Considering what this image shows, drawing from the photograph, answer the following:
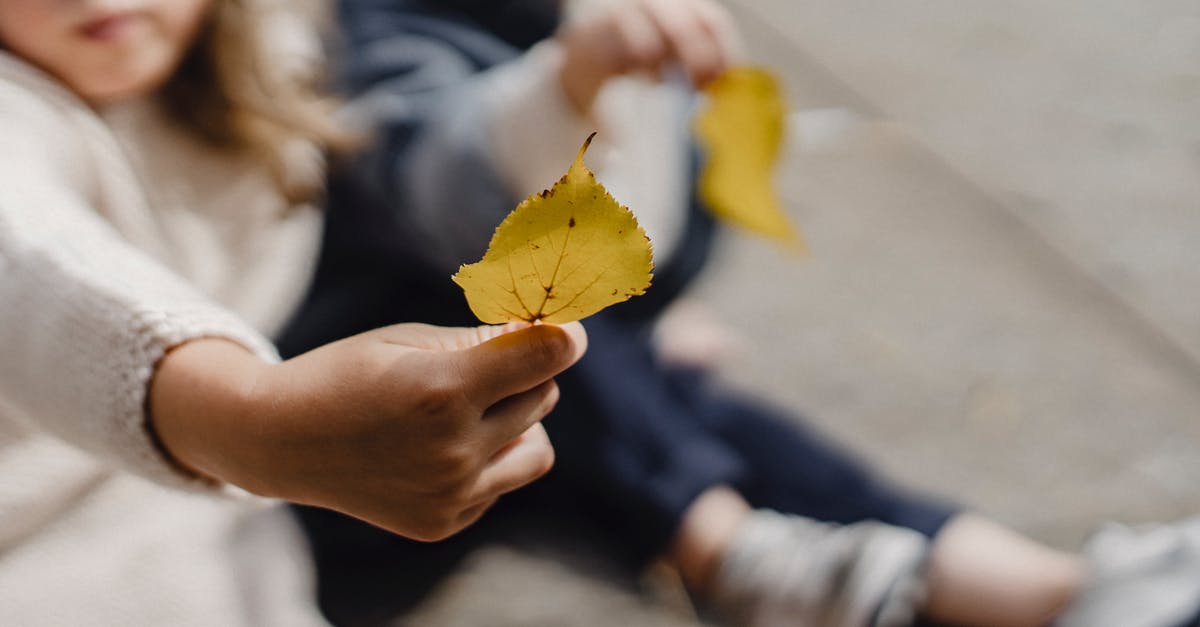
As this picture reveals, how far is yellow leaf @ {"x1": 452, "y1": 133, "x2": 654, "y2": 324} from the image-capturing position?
264 mm

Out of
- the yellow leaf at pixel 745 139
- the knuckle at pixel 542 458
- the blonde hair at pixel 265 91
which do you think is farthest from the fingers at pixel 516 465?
the blonde hair at pixel 265 91

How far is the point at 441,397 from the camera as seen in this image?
285 mm

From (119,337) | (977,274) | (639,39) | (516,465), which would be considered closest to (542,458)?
(516,465)

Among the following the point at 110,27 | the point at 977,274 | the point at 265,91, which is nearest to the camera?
the point at 110,27

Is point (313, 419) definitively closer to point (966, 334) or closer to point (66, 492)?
point (66, 492)

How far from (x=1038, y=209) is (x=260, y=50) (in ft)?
2.36

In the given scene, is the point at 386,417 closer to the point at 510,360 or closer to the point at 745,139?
the point at 510,360

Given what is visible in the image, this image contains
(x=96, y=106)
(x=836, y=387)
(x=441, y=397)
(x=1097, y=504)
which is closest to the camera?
(x=441, y=397)

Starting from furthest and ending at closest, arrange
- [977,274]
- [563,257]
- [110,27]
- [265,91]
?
[977,274]
[265,91]
[110,27]
[563,257]

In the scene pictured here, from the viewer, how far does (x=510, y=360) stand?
0.93 ft

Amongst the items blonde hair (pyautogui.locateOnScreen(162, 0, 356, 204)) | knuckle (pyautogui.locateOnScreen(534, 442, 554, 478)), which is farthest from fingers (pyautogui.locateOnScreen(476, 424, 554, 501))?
blonde hair (pyautogui.locateOnScreen(162, 0, 356, 204))

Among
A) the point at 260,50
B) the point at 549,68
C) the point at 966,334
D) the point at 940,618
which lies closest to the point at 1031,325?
the point at 966,334

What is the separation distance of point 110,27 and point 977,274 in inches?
28.5

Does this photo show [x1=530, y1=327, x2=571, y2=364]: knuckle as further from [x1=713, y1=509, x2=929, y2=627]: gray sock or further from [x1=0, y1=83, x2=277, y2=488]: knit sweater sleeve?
[x1=713, y1=509, x2=929, y2=627]: gray sock
